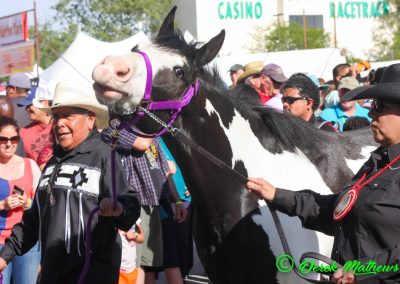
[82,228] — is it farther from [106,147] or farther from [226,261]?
[226,261]

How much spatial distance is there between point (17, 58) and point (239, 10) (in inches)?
2527

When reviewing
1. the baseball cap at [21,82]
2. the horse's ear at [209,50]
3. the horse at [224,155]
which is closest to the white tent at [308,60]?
the baseball cap at [21,82]

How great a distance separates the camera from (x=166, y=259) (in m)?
7.52

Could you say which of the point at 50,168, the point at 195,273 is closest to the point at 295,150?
the point at 50,168

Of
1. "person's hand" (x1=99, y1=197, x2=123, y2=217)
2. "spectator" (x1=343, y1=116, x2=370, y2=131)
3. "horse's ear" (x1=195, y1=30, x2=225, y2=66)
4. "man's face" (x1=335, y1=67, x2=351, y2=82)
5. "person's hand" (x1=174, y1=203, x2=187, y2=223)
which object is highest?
"horse's ear" (x1=195, y1=30, x2=225, y2=66)

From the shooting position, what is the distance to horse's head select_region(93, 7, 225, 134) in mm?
3945

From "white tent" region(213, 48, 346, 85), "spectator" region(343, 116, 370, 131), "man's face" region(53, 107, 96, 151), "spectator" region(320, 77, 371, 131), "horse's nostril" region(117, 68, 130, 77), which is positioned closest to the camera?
"horse's nostril" region(117, 68, 130, 77)

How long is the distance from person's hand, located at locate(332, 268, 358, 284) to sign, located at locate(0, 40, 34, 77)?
12.9 m

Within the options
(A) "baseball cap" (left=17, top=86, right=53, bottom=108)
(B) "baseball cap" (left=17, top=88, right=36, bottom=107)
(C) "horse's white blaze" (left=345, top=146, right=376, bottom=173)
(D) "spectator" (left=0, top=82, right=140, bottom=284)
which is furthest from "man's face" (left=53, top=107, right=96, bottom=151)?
(B) "baseball cap" (left=17, top=88, right=36, bottom=107)

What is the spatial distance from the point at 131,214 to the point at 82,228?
12.3 inches

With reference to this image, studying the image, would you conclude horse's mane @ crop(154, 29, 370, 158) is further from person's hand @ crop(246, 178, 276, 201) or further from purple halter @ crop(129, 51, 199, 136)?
person's hand @ crop(246, 178, 276, 201)

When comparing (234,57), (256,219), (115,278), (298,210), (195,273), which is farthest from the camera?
(234,57)

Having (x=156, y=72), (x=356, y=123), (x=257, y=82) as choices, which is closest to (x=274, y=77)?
(x=257, y=82)

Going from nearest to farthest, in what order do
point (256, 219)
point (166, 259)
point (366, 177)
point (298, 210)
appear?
point (366, 177) → point (298, 210) → point (256, 219) → point (166, 259)
